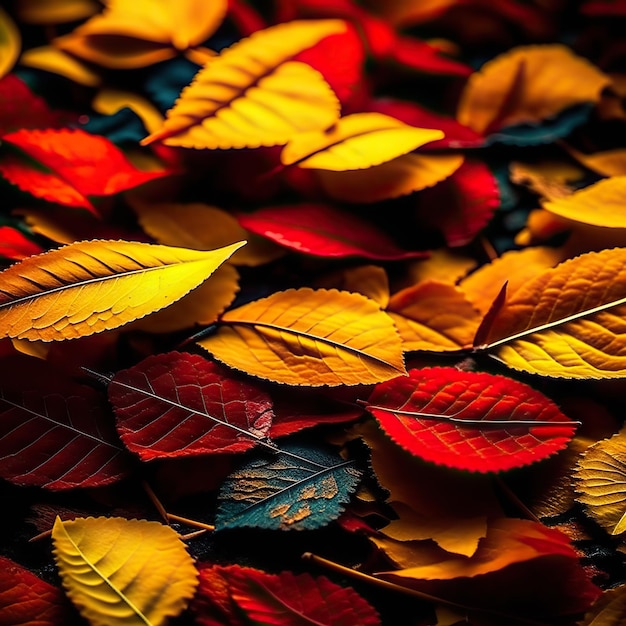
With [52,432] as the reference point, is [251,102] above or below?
above

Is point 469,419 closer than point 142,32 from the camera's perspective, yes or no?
Yes

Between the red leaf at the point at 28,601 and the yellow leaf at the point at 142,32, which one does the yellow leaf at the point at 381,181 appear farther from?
the red leaf at the point at 28,601

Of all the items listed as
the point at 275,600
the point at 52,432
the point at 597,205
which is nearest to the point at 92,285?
the point at 52,432

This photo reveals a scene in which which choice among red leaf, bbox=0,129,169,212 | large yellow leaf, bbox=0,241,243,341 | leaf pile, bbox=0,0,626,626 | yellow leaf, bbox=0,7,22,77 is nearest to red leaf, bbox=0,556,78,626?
leaf pile, bbox=0,0,626,626

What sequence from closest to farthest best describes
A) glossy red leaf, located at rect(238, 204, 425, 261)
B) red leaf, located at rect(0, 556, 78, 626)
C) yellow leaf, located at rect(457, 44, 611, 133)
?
1. red leaf, located at rect(0, 556, 78, 626)
2. glossy red leaf, located at rect(238, 204, 425, 261)
3. yellow leaf, located at rect(457, 44, 611, 133)

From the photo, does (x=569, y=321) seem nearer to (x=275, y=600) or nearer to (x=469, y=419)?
(x=469, y=419)

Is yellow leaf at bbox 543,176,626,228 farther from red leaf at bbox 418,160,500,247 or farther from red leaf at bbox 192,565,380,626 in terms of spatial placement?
red leaf at bbox 192,565,380,626
